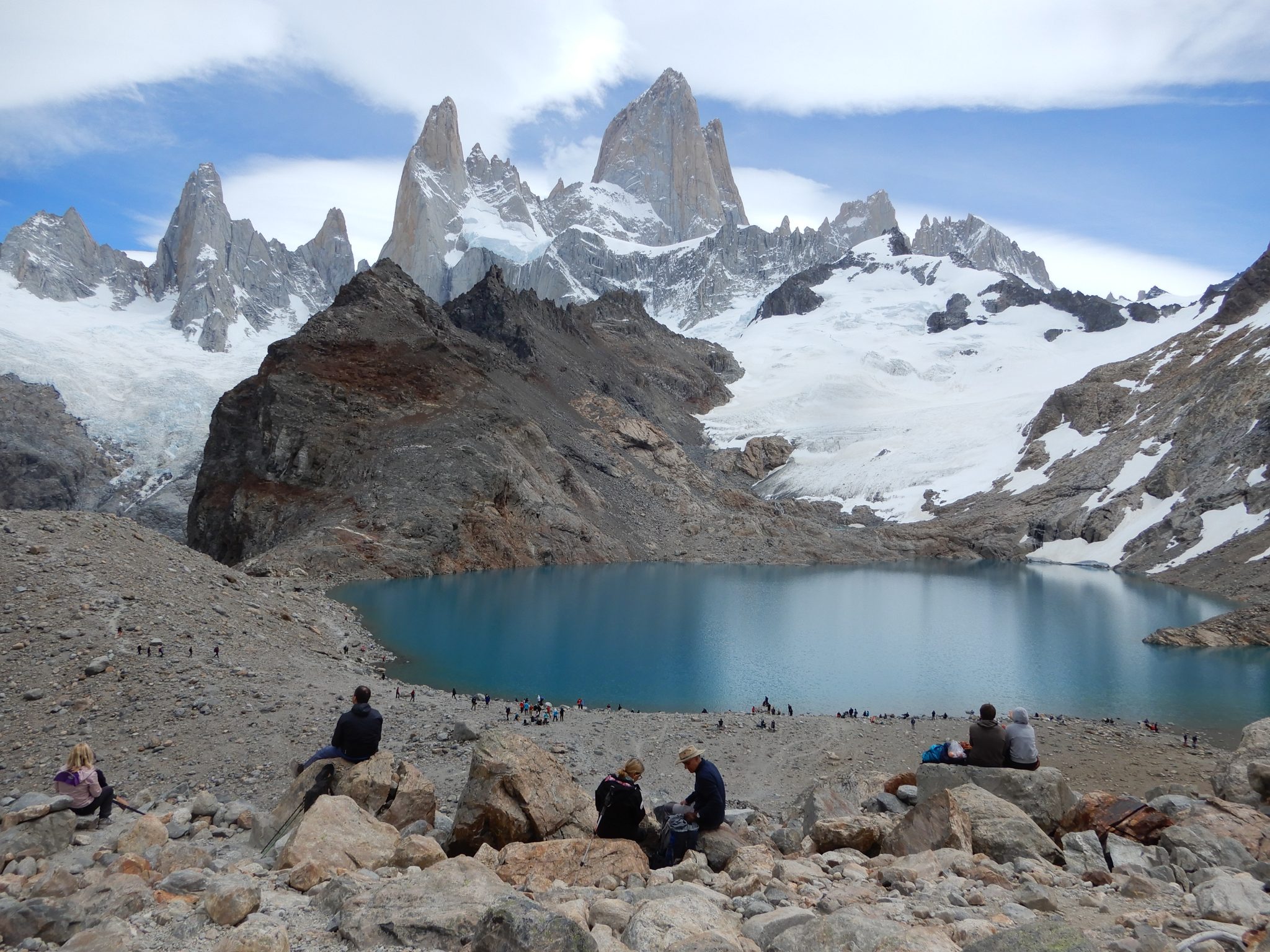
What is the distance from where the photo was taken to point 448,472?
240ft

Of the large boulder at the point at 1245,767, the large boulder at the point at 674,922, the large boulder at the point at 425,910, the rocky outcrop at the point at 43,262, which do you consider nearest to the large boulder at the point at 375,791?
the large boulder at the point at 425,910

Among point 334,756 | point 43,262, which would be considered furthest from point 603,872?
point 43,262

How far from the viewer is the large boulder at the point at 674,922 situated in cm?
635

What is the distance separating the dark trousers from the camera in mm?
10227

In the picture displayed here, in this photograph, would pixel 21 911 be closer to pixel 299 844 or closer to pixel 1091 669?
pixel 299 844

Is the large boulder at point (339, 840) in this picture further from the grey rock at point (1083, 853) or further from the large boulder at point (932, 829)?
the grey rock at point (1083, 853)

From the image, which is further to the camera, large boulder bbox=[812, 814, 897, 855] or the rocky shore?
large boulder bbox=[812, 814, 897, 855]

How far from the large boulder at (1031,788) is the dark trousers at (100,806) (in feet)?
35.7

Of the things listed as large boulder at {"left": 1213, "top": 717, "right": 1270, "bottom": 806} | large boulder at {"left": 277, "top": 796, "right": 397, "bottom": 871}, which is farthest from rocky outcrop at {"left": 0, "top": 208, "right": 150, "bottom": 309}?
large boulder at {"left": 1213, "top": 717, "right": 1270, "bottom": 806}

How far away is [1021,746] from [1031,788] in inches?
31.5

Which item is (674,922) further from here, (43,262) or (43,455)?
(43,262)

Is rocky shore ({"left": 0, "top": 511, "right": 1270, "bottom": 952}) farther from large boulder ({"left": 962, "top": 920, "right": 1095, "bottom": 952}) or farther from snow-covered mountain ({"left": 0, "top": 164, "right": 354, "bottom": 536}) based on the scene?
snow-covered mountain ({"left": 0, "top": 164, "right": 354, "bottom": 536})

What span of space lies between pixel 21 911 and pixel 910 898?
24.8 feet

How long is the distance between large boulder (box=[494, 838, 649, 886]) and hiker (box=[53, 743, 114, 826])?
5.58m
